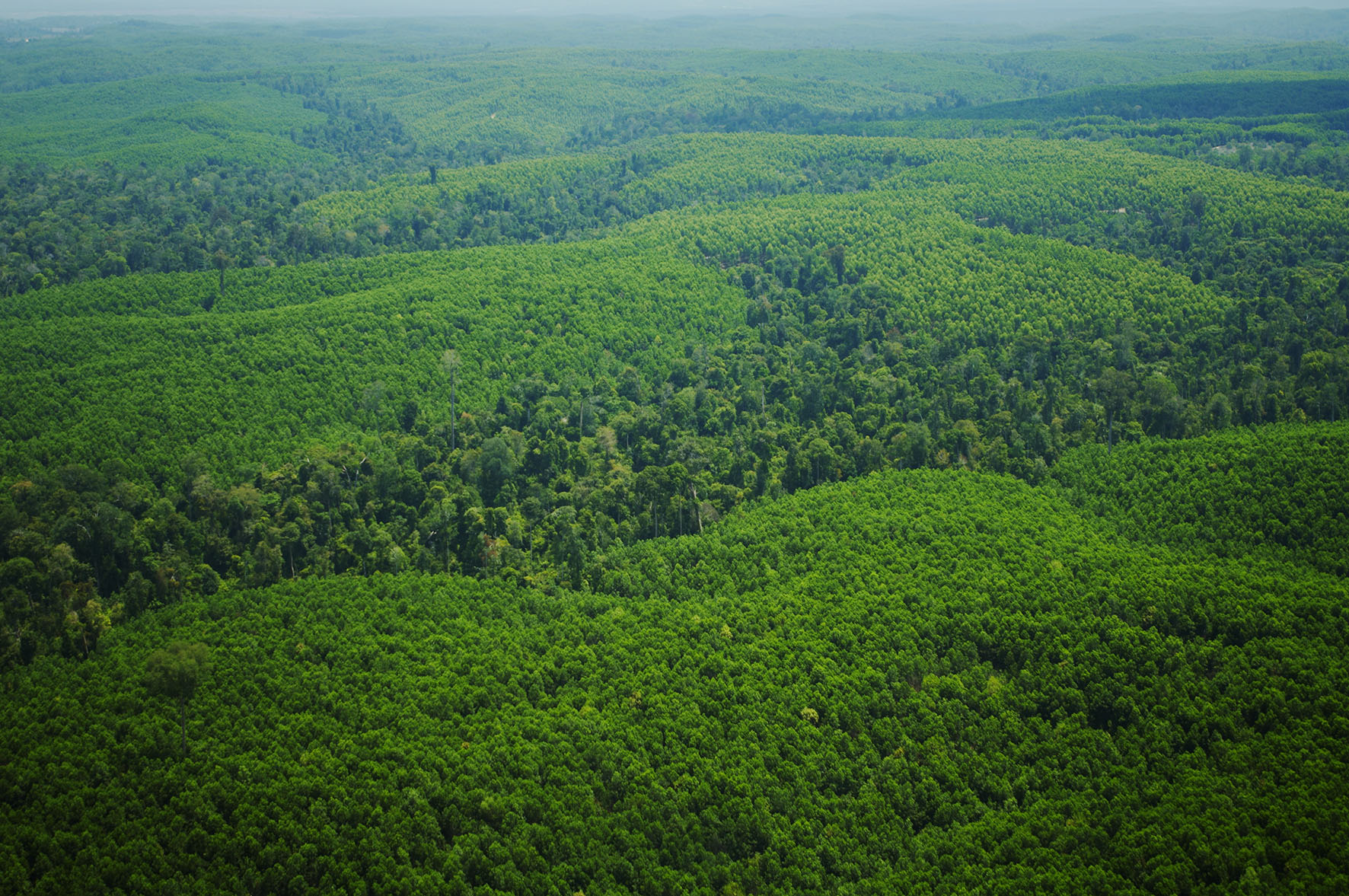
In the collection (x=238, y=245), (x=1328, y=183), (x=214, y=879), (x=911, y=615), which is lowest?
(x=214, y=879)

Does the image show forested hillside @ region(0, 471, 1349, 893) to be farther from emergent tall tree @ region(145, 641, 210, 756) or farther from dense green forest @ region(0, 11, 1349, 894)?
emergent tall tree @ region(145, 641, 210, 756)

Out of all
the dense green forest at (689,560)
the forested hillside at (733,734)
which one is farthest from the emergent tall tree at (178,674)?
the forested hillside at (733,734)

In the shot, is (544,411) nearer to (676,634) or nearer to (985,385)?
(676,634)

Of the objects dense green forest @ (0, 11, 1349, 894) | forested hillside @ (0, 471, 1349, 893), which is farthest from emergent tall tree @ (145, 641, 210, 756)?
forested hillside @ (0, 471, 1349, 893)

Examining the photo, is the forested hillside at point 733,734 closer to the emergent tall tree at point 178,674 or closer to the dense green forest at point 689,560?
the dense green forest at point 689,560

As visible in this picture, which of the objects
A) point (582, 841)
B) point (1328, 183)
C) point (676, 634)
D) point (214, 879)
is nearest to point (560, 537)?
point (676, 634)

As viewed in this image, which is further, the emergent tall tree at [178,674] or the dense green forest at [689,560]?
the emergent tall tree at [178,674]

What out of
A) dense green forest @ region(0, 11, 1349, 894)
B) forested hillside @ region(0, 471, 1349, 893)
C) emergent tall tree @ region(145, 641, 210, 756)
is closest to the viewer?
forested hillside @ region(0, 471, 1349, 893)

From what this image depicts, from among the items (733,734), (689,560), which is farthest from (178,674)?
(689,560)
